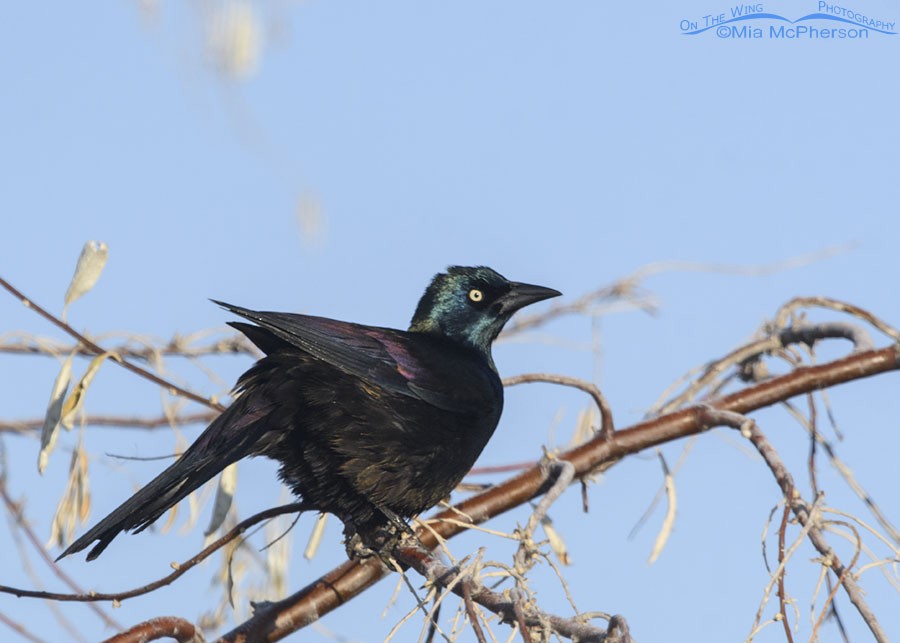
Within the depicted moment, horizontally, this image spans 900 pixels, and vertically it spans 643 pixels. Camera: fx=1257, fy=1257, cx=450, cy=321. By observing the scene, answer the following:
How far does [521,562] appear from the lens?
111 inches

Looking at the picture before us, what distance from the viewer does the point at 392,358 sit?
14.5 ft

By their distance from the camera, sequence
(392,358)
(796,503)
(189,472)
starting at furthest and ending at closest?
1. (392,358)
2. (189,472)
3. (796,503)

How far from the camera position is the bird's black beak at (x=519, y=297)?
17.0ft

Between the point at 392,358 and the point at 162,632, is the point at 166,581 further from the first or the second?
the point at 392,358

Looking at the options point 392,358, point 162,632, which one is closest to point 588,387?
point 392,358

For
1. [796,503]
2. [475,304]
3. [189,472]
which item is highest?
[475,304]

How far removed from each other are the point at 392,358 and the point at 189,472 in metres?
0.92

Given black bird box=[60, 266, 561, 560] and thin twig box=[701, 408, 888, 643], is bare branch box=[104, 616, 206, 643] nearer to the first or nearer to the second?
black bird box=[60, 266, 561, 560]

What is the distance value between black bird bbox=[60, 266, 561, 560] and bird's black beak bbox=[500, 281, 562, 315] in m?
0.69

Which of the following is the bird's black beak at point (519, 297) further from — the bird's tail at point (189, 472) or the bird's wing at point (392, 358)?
the bird's tail at point (189, 472)

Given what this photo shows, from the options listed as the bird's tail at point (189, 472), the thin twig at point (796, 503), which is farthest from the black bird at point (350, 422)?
the thin twig at point (796, 503)

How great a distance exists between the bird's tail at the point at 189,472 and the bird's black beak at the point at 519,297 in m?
1.44

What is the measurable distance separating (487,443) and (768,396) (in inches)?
40.3

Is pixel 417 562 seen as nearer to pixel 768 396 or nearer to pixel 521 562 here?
pixel 521 562
